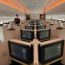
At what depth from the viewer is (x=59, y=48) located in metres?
1.98

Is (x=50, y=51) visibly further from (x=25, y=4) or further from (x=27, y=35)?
(x=25, y=4)

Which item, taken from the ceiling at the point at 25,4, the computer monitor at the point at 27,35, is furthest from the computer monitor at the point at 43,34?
the ceiling at the point at 25,4

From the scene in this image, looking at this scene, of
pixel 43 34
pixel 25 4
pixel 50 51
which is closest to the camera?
pixel 50 51

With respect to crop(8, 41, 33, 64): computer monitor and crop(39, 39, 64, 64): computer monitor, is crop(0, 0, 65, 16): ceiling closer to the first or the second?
crop(8, 41, 33, 64): computer monitor

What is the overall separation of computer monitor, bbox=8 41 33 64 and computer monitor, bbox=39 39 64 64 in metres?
0.13

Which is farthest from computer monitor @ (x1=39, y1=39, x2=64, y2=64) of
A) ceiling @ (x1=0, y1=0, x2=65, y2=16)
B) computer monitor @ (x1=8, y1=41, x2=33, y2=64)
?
ceiling @ (x1=0, y1=0, x2=65, y2=16)

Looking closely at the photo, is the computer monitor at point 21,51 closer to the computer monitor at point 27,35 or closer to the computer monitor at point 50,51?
the computer monitor at point 50,51

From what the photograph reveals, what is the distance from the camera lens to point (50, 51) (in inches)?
74.6

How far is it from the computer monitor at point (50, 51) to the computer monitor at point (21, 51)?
0.13 m

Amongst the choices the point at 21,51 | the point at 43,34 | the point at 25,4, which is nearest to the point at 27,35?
the point at 43,34

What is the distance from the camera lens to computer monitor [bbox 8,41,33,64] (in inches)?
71.9

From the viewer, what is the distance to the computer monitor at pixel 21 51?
1826mm

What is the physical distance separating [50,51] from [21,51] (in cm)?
35

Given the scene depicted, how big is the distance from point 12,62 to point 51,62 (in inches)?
22.4
